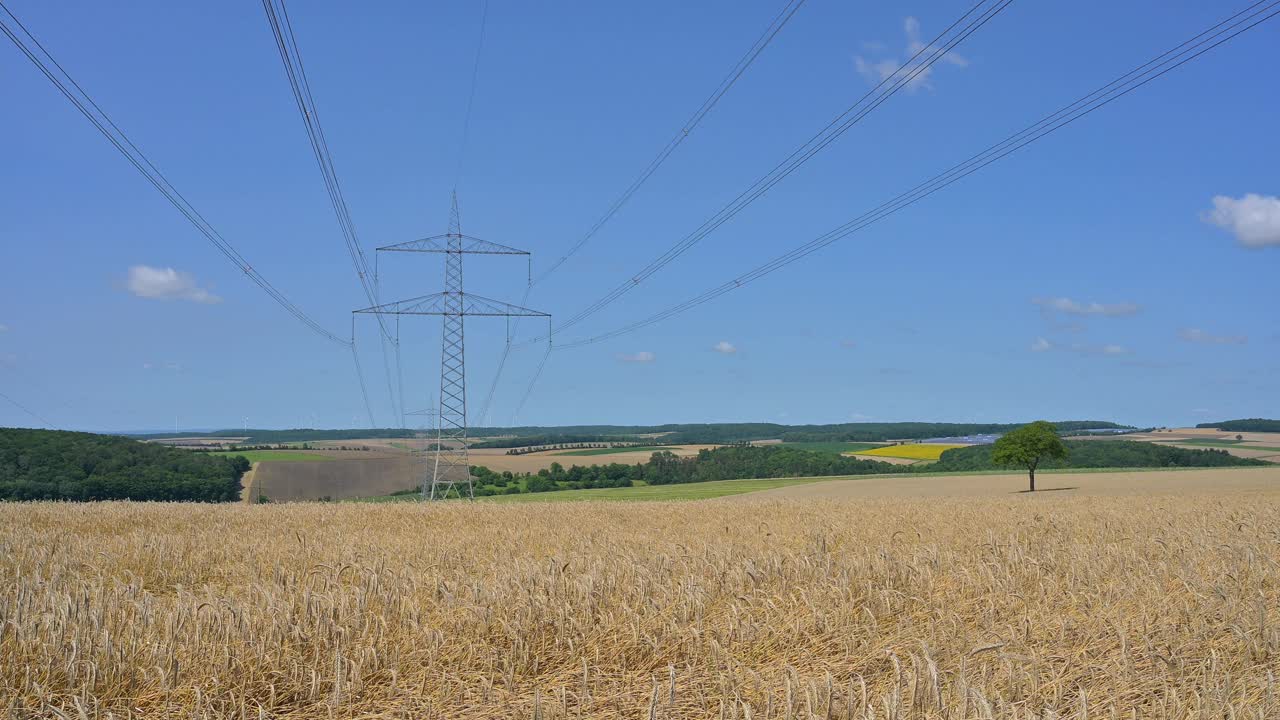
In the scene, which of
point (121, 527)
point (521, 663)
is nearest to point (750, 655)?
point (521, 663)

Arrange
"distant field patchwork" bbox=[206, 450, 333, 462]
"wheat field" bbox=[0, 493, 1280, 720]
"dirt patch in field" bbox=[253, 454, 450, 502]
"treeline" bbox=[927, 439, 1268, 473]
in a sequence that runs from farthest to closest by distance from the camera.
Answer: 1. "treeline" bbox=[927, 439, 1268, 473]
2. "distant field patchwork" bbox=[206, 450, 333, 462]
3. "dirt patch in field" bbox=[253, 454, 450, 502]
4. "wheat field" bbox=[0, 493, 1280, 720]

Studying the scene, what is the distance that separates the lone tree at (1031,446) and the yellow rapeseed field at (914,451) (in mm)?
48070

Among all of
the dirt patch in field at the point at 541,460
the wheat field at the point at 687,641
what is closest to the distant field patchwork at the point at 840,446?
the dirt patch in field at the point at 541,460

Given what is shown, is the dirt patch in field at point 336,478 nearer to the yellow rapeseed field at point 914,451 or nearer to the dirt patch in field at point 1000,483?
the dirt patch in field at point 1000,483

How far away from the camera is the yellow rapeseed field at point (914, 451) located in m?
126

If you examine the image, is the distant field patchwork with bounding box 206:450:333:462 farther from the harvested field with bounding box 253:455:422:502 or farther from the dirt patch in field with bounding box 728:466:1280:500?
the dirt patch in field with bounding box 728:466:1280:500

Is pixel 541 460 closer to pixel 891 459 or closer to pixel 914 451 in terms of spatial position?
pixel 891 459

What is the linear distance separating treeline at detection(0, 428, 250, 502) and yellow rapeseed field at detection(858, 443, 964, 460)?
95938mm

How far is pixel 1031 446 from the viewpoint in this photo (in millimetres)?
73250

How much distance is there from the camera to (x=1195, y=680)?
576 cm

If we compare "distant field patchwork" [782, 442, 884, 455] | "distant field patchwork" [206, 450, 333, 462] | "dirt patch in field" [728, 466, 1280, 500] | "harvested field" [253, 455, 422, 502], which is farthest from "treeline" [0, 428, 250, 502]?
"distant field patchwork" [782, 442, 884, 455]

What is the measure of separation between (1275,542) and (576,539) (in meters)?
11.6

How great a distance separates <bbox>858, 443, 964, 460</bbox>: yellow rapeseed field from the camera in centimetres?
12622

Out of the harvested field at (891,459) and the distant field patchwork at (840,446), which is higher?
the distant field patchwork at (840,446)
